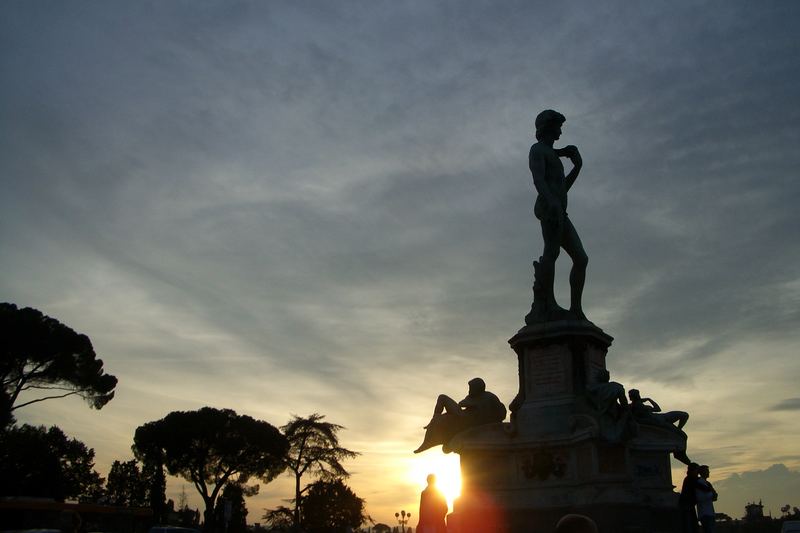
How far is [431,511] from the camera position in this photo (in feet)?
38.4

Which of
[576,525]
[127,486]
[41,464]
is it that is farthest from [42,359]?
[576,525]

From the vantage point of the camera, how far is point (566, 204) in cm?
1659

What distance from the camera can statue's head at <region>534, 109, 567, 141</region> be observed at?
55.6 ft

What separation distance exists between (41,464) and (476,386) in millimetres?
37310

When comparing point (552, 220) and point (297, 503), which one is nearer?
point (552, 220)

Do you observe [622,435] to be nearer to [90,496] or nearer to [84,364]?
[84,364]

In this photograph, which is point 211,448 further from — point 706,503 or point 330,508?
point 706,503

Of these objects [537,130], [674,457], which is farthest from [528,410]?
[537,130]

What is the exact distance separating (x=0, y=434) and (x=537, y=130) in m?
34.7

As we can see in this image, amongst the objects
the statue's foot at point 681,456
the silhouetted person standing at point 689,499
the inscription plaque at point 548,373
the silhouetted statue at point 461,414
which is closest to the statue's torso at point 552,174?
the inscription plaque at point 548,373

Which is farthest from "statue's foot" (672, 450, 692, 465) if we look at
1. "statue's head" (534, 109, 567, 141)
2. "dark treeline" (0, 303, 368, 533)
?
"dark treeline" (0, 303, 368, 533)

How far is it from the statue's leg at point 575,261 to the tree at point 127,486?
52.1 metres

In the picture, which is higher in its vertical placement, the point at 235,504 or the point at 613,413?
the point at 235,504

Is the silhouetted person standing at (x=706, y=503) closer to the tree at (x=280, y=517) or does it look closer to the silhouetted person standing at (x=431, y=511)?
the silhouetted person standing at (x=431, y=511)
